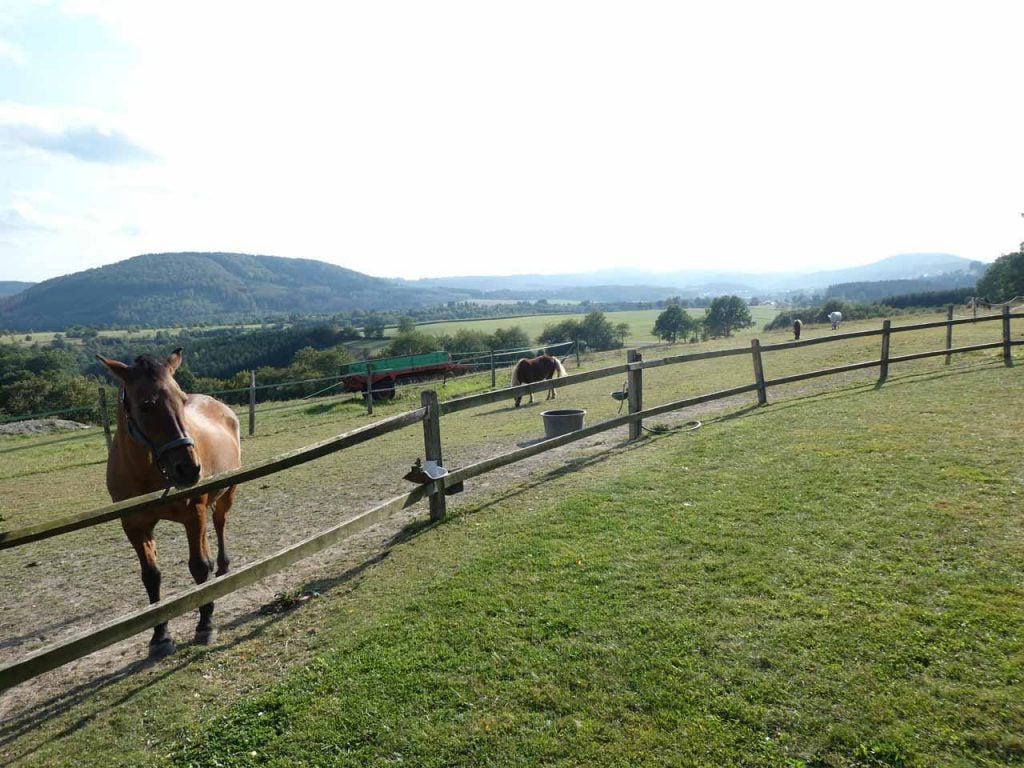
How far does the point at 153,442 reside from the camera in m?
3.76

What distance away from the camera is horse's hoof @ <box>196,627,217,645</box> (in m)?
4.10

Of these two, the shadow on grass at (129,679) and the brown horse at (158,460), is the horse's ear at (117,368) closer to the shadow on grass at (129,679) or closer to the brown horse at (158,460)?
the brown horse at (158,460)

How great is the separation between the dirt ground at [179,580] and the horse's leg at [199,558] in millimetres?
133

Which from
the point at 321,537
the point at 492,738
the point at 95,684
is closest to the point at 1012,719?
the point at 492,738

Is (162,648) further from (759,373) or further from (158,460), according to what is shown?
(759,373)

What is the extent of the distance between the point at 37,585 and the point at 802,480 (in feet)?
27.2

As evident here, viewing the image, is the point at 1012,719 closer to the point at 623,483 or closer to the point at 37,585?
the point at 623,483

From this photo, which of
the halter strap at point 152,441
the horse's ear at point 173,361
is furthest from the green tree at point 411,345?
the halter strap at point 152,441

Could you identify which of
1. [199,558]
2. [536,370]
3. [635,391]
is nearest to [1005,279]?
[536,370]

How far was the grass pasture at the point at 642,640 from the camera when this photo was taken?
111 inches

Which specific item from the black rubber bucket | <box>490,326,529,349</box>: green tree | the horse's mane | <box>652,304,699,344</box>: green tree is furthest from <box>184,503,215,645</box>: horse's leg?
<box>652,304,699,344</box>: green tree

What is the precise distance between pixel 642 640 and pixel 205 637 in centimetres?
316

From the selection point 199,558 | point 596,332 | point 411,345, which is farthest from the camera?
point 596,332

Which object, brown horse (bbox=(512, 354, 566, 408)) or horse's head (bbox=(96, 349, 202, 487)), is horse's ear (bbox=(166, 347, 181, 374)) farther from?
brown horse (bbox=(512, 354, 566, 408))
